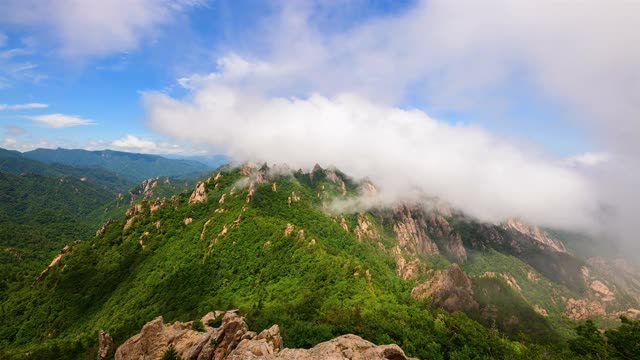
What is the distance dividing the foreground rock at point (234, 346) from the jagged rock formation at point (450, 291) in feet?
388

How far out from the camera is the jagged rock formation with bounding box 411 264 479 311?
16575 centimetres

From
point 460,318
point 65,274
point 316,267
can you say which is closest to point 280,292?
point 316,267

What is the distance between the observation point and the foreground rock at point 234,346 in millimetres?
52312

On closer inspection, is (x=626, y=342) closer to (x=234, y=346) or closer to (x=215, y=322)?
(x=234, y=346)

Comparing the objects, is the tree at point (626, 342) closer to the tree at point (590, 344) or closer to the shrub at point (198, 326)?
the tree at point (590, 344)

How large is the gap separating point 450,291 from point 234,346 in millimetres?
135354

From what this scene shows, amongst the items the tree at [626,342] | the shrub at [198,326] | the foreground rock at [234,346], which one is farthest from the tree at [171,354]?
the tree at [626,342]

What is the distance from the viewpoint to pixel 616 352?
94.8 meters

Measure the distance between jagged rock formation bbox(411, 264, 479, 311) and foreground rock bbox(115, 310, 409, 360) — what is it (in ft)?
388

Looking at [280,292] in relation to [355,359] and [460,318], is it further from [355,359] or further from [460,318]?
[355,359]

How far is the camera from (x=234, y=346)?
68.4 meters

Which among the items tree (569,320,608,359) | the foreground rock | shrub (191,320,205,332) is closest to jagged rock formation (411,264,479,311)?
tree (569,320,608,359)

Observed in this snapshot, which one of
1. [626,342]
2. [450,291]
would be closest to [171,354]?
[626,342]

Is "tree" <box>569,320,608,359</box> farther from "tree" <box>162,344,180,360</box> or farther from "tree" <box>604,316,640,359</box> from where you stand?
"tree" <box>162,344,180,360</box>
